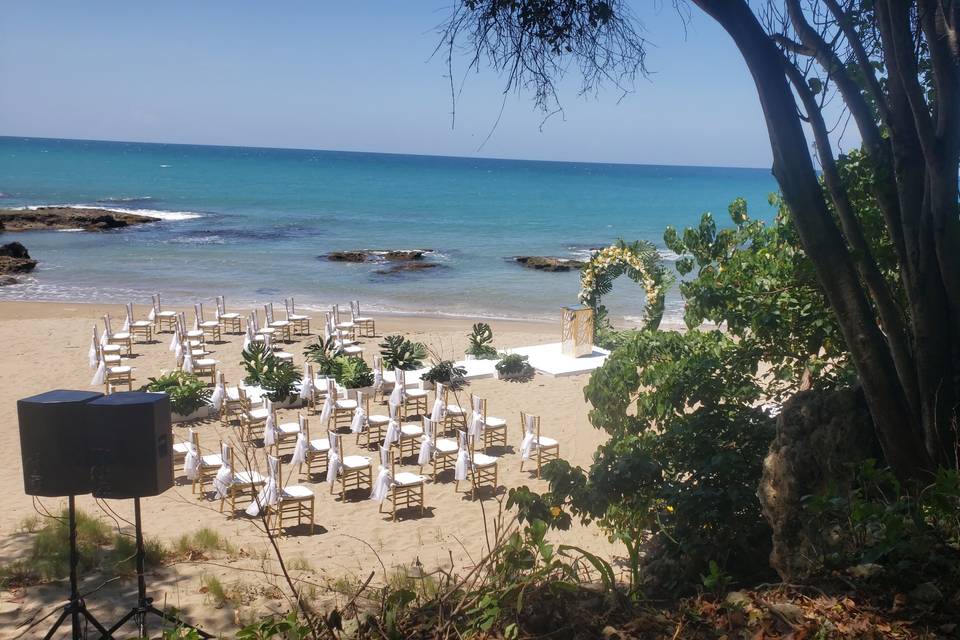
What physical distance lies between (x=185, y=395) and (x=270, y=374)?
144cm

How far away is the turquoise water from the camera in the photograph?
90.8ft

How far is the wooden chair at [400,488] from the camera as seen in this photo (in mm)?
9164

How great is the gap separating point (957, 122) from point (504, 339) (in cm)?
1579

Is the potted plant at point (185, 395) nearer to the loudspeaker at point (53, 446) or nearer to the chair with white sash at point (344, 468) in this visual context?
the chair with white sash at point (344, 468)

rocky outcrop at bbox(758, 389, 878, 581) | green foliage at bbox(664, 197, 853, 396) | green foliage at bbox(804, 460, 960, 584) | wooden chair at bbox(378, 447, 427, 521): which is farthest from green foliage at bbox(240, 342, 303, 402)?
green foliage at bbox(804, 460, 960, 584)

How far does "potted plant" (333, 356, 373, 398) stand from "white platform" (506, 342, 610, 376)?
320 centimetres

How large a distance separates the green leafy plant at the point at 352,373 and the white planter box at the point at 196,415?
2.26 metres

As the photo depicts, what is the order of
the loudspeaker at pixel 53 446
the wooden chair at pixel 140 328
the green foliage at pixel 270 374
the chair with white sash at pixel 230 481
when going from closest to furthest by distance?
the loudspeaker at pixel 53 446, the chair with white sash at pixel 230 481, the green foliage at pixel 270 374, the wooden chair at pixel 140 328

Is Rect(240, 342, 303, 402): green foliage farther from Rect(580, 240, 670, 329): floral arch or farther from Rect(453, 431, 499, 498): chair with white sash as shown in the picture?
Rect(580, 240, 670, 329): floral arch

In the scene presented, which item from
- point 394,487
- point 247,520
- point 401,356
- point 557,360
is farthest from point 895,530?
point 557,360

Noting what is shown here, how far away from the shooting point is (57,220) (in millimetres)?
45125

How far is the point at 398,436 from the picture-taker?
10820 mm

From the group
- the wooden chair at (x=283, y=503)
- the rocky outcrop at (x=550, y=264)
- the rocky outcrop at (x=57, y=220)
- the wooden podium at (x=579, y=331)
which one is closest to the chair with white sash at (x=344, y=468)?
the wooden chair at (x=283, y=503)

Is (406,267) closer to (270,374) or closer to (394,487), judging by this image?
(270,374)
